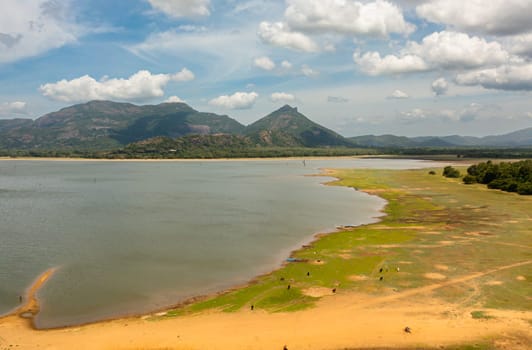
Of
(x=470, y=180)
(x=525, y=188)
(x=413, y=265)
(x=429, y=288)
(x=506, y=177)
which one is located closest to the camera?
(x=429, y=288)

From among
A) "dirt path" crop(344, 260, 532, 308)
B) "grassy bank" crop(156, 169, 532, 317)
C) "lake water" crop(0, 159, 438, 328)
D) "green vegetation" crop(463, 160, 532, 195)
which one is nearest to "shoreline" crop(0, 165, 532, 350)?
"dirt path" crop(344, 260, 532, 308)

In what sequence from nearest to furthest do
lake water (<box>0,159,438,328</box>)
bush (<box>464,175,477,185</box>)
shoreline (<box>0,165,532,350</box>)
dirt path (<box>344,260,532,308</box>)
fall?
shoreline (<box>0,165,532,350</box>) < dirt path (<box>344,260,532,308</box>) < lake water (<box>0,159,438,328</box>) < bush (<box>464,175,477,185</box>)

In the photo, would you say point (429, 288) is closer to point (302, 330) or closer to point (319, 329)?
point (319, 329)

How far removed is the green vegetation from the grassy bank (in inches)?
1067

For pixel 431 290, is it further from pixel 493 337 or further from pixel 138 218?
pixel 138 218

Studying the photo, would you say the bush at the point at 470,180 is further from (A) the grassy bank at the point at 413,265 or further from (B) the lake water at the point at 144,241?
(A) the grassy bank at the point at 413,265

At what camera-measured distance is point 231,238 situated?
4941 cm

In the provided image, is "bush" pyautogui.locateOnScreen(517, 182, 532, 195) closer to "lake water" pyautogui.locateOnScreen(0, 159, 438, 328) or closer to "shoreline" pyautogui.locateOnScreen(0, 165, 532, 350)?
"lake water" pyautogui.locateOnScreen(0, 159, 438, 328)

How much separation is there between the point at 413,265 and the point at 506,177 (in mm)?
74175

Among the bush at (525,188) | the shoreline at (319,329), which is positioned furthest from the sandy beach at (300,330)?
the bush at (525,188)

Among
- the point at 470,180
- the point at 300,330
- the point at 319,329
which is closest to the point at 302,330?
the point at 300,330

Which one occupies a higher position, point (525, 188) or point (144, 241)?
point (525, 188)

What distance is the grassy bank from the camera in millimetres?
28797

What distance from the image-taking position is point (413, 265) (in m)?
36.2
